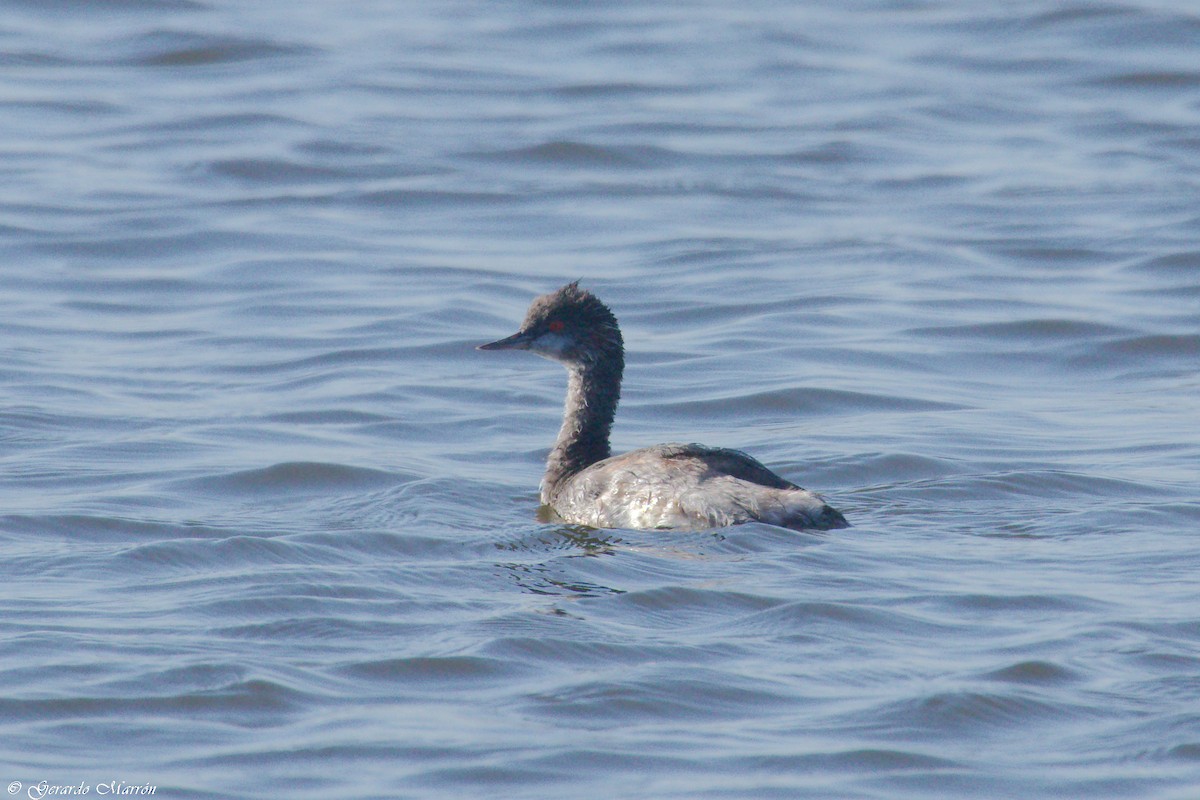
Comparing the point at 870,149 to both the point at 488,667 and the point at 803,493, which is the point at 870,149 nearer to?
the point at 803,493

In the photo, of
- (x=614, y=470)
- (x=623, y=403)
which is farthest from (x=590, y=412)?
(x=623, y=403)

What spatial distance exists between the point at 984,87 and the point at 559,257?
26.2ft

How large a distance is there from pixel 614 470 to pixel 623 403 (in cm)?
302

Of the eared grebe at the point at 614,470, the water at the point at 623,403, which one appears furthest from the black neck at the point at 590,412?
the water at the point at 623,403

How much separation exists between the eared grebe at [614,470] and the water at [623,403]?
162 millimetres

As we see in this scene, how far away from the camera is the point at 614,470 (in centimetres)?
962

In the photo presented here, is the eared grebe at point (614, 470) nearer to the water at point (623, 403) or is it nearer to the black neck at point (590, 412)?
the black neck at point (590, 412)

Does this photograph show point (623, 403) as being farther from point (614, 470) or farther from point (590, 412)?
point (614, 470)

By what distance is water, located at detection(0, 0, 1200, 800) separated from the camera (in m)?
6.74

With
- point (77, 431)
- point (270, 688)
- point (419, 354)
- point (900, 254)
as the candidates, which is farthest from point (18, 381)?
point (900, 254)

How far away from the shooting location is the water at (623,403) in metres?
6.74

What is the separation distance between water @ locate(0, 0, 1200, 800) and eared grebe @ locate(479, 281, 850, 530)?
0.53 feet

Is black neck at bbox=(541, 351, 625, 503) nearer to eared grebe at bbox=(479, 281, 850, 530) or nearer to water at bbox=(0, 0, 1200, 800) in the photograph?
eared grebe at bbox=(479, 281, 850, 530)

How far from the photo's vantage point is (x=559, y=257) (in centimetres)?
1642
